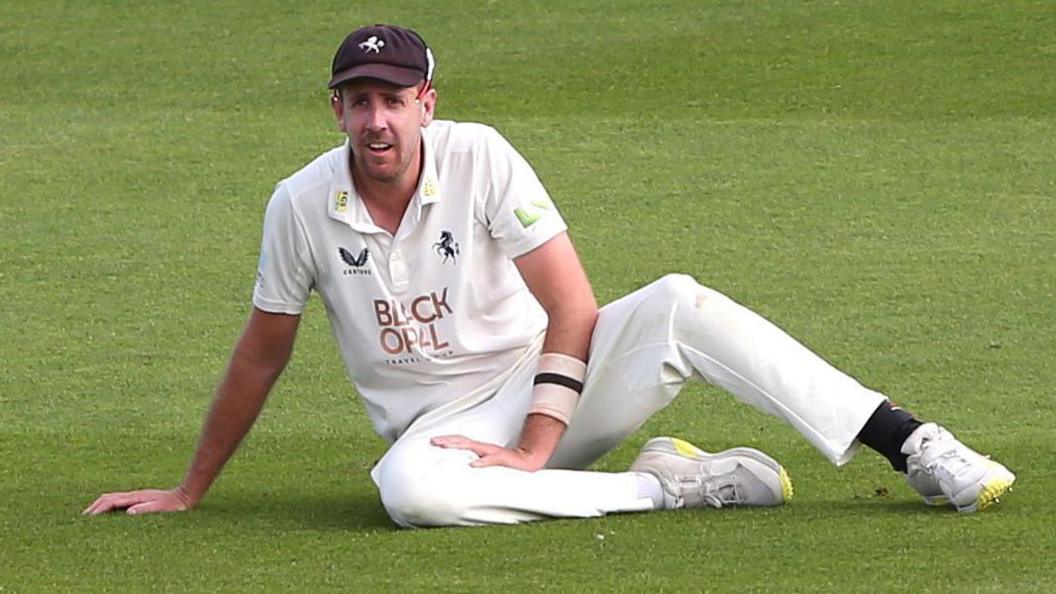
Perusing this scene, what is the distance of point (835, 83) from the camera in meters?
11.8

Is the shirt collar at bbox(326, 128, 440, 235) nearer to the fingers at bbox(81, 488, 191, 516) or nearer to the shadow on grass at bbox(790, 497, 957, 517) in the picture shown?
the fingers at bbox(81, 488, 191, 516)

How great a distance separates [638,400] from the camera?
5.50 m

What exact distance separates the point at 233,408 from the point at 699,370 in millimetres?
1157

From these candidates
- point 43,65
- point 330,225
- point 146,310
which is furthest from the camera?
point 43,65

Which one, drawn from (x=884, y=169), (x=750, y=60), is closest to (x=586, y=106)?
(x=750, y=60)

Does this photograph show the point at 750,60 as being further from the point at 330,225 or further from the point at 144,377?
the point at 330,225

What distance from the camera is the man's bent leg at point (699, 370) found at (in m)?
5.26

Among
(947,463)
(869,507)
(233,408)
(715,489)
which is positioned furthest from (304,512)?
(947,463)

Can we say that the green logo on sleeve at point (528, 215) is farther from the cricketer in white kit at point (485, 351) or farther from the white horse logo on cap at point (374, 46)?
the white horse logo on cap at point (374, 46)

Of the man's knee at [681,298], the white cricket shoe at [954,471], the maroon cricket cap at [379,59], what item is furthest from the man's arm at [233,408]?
the white cricket shoe at [954,471]

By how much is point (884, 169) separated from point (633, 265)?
6.04ft

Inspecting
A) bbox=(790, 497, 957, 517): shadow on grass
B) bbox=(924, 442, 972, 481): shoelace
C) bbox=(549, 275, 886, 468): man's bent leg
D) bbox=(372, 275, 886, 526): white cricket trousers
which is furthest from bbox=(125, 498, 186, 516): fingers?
bbox=(924, 442, 972, 481): shoelace

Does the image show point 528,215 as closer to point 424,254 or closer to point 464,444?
point 424,254

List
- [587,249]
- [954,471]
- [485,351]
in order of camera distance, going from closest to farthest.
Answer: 1. [954,471]
2. [485,351]
3. [587,249]
